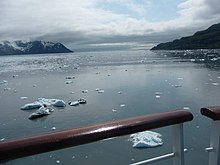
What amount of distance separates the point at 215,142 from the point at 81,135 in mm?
741

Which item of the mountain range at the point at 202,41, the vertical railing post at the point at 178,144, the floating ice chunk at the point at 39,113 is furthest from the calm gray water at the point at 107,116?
the mountain range at the point at 202,41

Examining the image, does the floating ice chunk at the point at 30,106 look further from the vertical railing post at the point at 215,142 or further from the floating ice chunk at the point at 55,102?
the vertical railing post at the point at 215,142

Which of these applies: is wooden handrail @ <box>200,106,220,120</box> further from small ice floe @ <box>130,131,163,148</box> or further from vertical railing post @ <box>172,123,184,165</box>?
small ice floe @ <box>130,131,163,148</box>

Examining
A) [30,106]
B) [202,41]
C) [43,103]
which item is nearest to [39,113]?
[30,106]

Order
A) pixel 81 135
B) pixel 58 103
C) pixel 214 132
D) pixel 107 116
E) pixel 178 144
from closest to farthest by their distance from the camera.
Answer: pixel 81 135 < pixel 178 144 < pixel 214 132 < pixel 107 116 < pixel 58 103

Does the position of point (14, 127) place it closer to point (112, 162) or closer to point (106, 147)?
point (106, 147)

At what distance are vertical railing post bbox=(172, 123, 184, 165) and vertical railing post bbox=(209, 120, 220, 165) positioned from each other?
211 mm

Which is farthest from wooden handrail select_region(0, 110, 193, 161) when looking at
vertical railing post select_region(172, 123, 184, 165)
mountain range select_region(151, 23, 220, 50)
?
A: mountain range select_region(151, 23, 220, 50)

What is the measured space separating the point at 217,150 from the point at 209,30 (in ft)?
403

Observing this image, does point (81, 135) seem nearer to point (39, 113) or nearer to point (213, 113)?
point (213, 113)

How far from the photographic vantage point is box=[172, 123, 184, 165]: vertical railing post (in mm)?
1370

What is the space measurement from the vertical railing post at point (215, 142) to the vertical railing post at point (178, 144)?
211 millimetres

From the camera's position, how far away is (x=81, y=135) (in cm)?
113

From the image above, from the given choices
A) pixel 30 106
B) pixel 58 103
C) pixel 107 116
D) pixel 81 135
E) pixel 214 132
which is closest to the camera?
pixel 81 135
